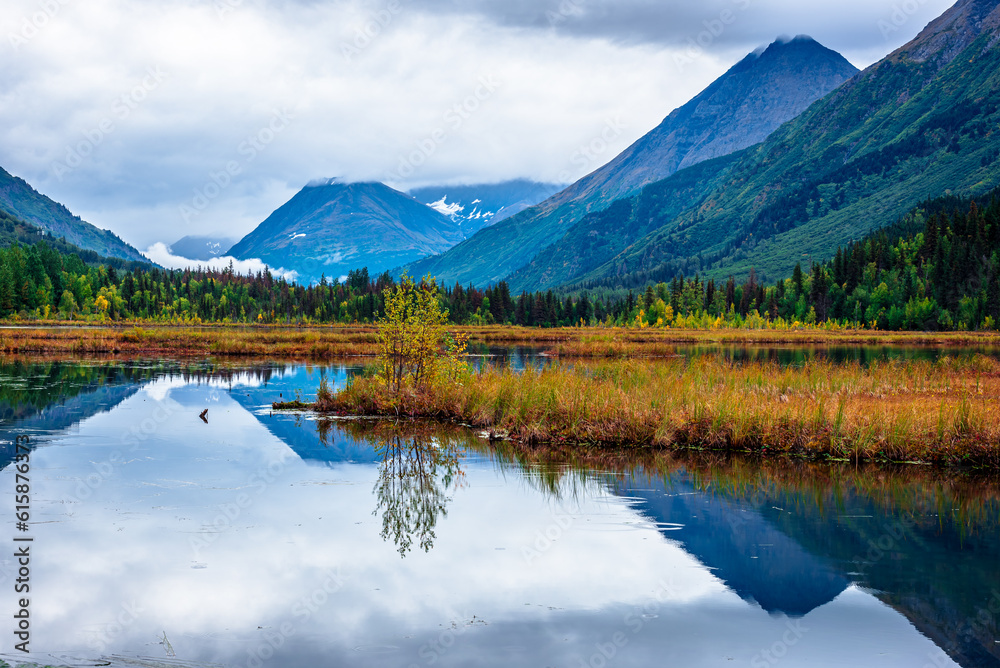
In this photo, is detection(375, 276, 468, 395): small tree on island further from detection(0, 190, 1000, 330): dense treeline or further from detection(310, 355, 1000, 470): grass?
detection(0, 190, 1000, 330): dense treeline

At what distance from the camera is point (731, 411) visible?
24.0m

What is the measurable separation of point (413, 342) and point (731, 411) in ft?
44.5

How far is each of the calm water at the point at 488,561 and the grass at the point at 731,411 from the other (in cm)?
154

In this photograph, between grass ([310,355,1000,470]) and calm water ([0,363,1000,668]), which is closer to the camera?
calm water ([0,363,1000,668])

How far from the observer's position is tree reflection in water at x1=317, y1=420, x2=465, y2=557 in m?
16.0

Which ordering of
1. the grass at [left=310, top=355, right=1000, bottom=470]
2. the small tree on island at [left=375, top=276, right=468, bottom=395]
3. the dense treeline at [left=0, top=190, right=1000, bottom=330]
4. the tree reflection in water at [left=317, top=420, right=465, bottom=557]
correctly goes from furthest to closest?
1. the dense treeline at [left=0, top=190, right=1000, bottom=330]
2. the small tree on island at [left=375, top=276, right=468, bottom=395]
3. the grass at [left=310, top=355, right=1000, bottom=470]
4. the tree reflection in water at [left=317, top=420, right=465, bottom=557]

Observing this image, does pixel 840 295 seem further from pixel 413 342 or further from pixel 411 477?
pixel 411 477

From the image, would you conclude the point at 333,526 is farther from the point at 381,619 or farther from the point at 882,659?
the point at 882,659

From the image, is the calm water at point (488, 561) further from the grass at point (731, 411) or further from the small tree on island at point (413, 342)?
the small tree on island at point (413, 342)

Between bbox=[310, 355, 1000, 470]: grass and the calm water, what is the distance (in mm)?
1536

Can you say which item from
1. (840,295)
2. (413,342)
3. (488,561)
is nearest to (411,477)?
(488,561)

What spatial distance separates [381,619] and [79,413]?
2608 cm

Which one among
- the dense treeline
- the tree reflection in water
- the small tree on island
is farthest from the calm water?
the dense treeline

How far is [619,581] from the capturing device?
42.2 ft
